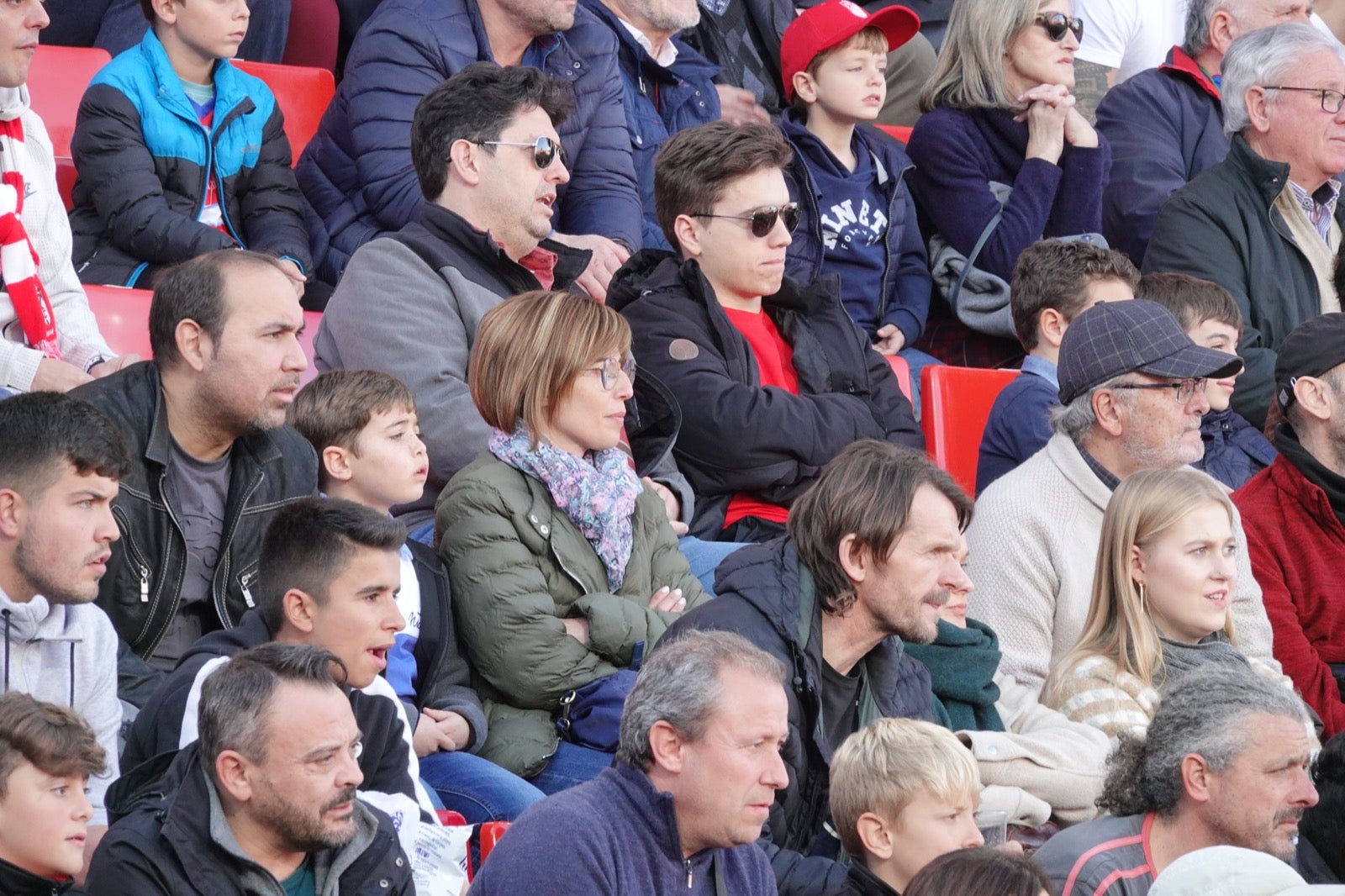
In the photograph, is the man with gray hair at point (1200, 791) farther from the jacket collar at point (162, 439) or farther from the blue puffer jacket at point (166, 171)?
the blue puffer jacket at point (166, 171)

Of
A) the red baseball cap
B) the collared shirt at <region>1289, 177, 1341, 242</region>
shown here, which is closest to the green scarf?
the red baseball cap

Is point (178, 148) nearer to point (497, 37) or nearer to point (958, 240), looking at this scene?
point (497, 37)

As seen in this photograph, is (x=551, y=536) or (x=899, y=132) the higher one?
(x=551, y=536)

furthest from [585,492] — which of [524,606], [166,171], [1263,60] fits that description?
[1263,60]

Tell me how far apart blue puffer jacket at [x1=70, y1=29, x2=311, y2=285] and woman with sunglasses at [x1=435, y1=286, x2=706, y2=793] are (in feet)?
4.59

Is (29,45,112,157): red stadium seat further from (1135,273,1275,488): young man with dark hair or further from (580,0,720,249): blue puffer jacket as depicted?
(1135,273,1275,488): young man with dark hair

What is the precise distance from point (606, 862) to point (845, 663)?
1063 mm

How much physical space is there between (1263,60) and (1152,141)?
2.13 ft

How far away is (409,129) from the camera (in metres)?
5.77

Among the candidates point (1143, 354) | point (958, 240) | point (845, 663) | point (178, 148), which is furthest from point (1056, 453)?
point (178, 148)

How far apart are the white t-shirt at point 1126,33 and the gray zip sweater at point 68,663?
5453 mm

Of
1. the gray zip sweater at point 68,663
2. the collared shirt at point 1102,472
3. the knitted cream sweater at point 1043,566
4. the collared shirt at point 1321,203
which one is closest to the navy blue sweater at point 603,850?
the gray zip sweater at point 68,663

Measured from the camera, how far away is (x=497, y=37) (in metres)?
6.14

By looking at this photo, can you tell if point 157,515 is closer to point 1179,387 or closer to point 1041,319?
point 1179,387
